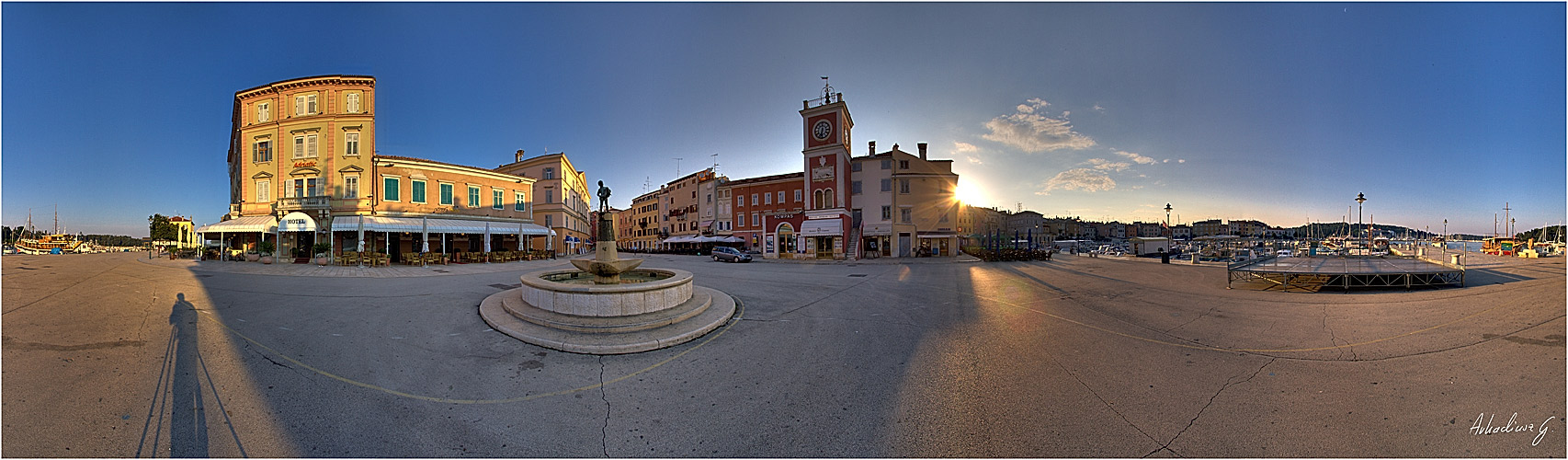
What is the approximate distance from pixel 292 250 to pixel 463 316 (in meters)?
27.5

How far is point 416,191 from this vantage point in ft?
92.1

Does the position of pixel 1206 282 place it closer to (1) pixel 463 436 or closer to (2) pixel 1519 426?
(2) pixel 1519 426

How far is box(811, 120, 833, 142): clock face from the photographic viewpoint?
35000mm

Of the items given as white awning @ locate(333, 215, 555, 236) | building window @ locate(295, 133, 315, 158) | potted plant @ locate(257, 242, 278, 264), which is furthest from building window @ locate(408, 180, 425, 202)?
potted plant @ locate(257, 242, 278, 264)

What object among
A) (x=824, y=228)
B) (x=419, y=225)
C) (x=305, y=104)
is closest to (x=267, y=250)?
(x=305, y=104)

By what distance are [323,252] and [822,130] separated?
1196 inches

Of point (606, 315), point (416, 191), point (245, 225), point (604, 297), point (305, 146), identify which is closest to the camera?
point (604, 297)

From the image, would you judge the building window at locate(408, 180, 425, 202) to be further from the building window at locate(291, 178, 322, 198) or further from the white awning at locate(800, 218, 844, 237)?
the white awning at locate(800, 218, 844, 237)

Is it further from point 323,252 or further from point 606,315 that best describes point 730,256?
point 606,315

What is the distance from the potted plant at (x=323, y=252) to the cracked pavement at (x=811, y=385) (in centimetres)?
1391

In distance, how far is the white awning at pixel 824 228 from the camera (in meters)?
33.8

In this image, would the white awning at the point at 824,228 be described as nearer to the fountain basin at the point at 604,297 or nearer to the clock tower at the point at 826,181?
the clock tower at the point at 826,181

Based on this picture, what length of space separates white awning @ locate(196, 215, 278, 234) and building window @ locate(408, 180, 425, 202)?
19.4 ft

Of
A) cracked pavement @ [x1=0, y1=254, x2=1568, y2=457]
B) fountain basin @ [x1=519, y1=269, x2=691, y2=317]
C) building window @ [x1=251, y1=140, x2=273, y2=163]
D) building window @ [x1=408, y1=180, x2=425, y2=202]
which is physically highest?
building window @ [x1=251, y1=140, x2=273, y2=163]
